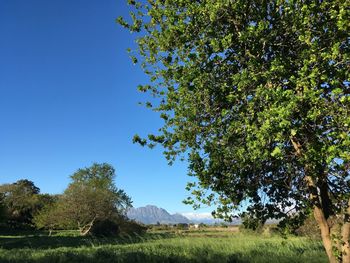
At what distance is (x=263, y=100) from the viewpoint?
8883 millimetres

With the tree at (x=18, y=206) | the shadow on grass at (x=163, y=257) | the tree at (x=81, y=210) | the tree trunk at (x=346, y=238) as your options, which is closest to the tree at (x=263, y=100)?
the tree trunk at (x=346, y=238)

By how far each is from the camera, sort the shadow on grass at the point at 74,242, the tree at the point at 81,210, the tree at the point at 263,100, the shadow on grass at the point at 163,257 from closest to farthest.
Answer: the tree at the point at 263,100, the shadow on grass at the point at 163,257, the shadow on grass at the point at 74,242, the tree at the point at 81,210

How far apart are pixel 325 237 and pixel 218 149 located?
11.8ft

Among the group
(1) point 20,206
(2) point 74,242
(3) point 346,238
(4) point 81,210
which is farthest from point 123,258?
(1) point 20,206

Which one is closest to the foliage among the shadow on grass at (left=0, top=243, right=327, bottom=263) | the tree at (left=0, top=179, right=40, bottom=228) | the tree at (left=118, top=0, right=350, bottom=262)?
the tree at (left=0, top=179, right=40, bottom=228)

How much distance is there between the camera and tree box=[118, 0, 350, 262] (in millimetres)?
Answer: 8062

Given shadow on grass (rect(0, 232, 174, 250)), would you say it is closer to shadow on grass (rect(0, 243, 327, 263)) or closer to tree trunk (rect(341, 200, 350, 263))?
shadow on grass (rect(0, 243, 327, 263))

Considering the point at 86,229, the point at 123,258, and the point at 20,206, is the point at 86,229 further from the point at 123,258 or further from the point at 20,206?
the point at 20,206

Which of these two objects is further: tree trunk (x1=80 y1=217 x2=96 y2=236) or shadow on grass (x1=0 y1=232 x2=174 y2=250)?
tree trunk (x1=80 y1=217 x2=96 y2=236)

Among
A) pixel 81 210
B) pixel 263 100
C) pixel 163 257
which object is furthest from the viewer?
Result: pixel 81 210

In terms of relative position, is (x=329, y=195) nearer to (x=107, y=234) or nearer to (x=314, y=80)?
(x=314, y=80)

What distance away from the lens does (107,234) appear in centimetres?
5178

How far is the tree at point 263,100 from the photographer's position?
806 cm

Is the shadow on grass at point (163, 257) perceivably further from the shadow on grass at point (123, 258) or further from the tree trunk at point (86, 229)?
the tree trunk at point (86, 229)
